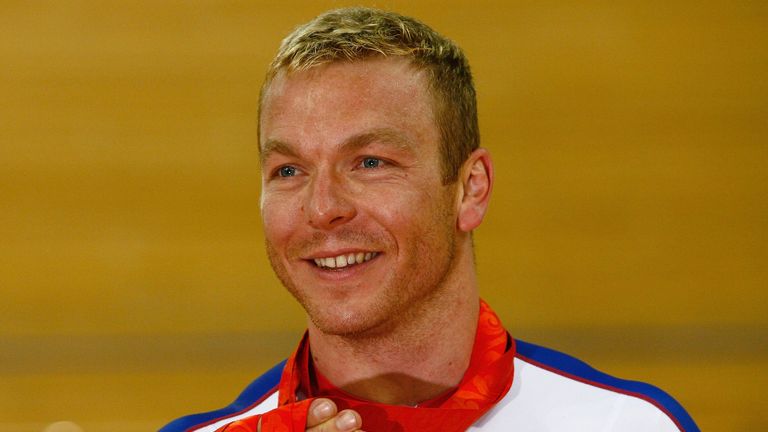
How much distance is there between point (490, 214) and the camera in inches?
80.1

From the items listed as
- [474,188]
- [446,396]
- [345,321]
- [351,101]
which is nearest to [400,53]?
[351,101]

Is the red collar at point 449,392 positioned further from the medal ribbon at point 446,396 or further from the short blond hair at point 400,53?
the short blond hair at point 400,53

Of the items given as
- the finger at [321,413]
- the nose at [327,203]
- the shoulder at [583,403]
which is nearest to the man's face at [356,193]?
the nose at [327,203]

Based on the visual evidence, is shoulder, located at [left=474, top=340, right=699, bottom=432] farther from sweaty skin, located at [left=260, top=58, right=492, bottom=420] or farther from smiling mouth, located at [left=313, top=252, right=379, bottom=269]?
smiling mouth, located at [left=313, top=252, right=379, bottom=269]

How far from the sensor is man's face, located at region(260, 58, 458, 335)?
1050mm

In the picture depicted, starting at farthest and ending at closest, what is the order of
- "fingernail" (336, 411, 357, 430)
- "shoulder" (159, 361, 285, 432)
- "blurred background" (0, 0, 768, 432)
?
"blurred background" (0, 0, 768, 432), "shoulder" (159, 361, 285, 432), "fingernail" (336, 411, 357, 430)

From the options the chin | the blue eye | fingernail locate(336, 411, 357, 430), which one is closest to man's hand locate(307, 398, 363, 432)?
fingernail locate(336, 411, 357, 430)

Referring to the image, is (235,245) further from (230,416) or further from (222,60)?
(230,416)

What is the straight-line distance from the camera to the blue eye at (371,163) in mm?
1066

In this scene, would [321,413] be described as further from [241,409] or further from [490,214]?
[490,214]

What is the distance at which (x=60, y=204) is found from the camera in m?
2.04

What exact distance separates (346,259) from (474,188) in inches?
8.3

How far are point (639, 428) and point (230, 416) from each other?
0.54 m

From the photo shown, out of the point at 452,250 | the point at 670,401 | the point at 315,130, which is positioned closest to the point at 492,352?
the point at 452,250
